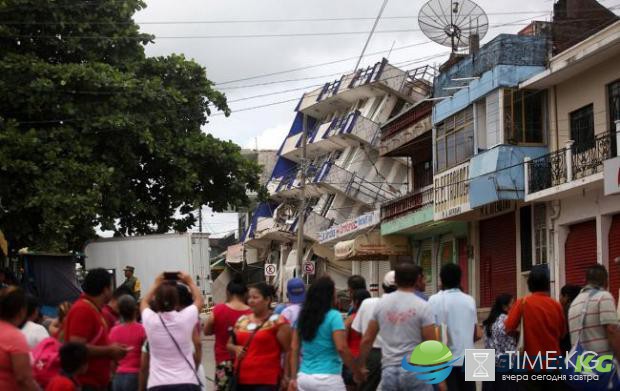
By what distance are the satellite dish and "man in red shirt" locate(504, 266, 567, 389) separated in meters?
24.1

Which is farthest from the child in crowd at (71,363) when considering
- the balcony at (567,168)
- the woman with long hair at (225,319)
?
the balcony at (567,168)

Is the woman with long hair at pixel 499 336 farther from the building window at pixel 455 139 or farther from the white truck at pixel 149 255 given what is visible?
the building window at pixel 455 139

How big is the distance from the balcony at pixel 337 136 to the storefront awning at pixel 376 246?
32.7 ft

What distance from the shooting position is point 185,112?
31625mm

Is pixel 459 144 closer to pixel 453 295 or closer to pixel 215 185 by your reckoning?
pixel 215 185

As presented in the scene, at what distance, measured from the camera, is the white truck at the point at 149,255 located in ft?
90.4

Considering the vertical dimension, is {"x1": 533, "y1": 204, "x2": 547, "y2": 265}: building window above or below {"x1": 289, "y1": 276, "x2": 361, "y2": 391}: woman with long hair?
above

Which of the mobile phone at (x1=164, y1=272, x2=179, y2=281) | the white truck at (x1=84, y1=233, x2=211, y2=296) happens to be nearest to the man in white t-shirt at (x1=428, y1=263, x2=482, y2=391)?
the mobile phone at (x1=164, y1=272, x2=179, y2=281)

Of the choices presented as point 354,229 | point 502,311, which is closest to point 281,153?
point 354,229

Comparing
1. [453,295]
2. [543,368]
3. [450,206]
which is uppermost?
[450,206]

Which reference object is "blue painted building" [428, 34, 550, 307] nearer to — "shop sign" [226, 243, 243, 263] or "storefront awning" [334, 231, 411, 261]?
"storefront awning" [334, 231, 411, 261]

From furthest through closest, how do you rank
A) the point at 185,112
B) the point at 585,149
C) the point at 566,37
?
the point at 185,112
the point at 566,37
the point at 585,149

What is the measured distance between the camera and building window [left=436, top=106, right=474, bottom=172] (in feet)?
101

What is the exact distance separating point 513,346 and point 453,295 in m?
1.45
